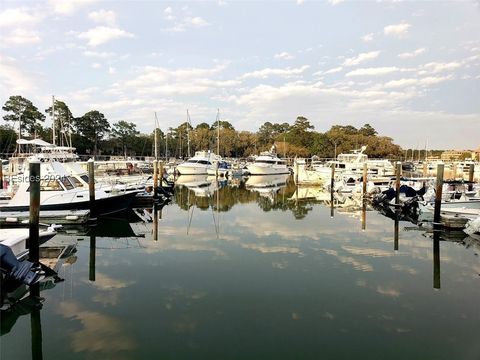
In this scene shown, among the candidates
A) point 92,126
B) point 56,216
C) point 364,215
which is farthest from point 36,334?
point 92,126

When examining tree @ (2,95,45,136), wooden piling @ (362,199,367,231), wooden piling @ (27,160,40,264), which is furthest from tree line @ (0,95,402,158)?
wooden piling @ (27,160,40,264)

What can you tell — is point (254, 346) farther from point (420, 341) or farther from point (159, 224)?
point (159, 224)

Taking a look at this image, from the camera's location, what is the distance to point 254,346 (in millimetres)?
6965

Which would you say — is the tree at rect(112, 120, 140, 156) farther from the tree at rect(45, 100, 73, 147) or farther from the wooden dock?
the wooden dock

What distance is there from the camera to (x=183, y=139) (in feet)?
328

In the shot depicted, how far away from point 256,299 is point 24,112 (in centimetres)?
6767

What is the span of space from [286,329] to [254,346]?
95 centimetres

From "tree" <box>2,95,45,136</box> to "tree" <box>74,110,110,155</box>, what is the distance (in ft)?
39.0

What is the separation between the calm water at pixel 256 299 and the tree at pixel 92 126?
6754 centimetres

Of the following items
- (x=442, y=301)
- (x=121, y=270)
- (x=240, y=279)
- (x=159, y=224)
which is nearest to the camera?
(x=442, y=301)

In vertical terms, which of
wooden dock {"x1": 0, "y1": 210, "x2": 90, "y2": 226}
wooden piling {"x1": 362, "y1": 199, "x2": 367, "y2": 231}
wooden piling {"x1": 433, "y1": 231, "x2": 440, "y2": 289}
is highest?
wooden dock {"x1": 0, "y1": 210, "x2": 90, "y2": 226}

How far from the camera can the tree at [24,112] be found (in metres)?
62.6

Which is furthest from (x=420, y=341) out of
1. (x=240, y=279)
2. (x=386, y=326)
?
(x=240, y=279)

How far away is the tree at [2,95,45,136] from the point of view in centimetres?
6256
